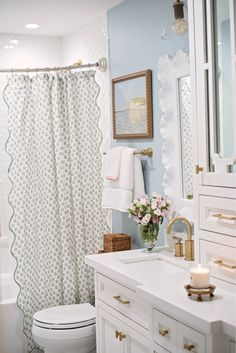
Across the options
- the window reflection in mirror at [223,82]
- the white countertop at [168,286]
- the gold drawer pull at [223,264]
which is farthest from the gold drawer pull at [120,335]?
the window reflection in mirror at [223,82]

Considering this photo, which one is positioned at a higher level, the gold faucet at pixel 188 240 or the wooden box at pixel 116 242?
the gold faucet at pixel 188 240

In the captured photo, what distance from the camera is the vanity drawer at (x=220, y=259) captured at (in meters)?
2.23

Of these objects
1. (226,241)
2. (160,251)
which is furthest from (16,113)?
(226,241)

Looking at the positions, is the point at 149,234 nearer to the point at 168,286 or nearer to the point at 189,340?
the point at 168,286

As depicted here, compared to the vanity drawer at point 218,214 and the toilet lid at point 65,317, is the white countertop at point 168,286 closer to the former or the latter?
the vanity drawer at point 218,214

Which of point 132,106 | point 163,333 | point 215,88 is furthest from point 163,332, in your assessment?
point 132,106

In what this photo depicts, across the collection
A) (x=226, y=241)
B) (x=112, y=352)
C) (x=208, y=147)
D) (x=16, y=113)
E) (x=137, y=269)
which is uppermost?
(x=16, y=113)

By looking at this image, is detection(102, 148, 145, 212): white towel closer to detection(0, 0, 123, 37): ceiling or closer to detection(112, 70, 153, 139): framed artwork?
detection(112, 70, 153, 139): framed artwork

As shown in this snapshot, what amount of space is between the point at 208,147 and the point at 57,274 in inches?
74.3

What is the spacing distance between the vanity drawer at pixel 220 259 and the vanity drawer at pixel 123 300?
0.34 m

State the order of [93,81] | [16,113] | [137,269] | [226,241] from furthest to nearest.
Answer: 1. [93,81]
2. [16,113]
3. [137,269]
4. [226,241]

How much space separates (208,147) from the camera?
2352mm

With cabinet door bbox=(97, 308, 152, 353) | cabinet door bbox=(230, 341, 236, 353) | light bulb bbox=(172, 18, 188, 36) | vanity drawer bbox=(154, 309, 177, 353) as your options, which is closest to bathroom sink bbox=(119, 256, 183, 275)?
cabinet door bbox=(97, 308, 152, 353)

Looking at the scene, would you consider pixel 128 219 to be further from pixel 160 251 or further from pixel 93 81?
pixel 93 81
